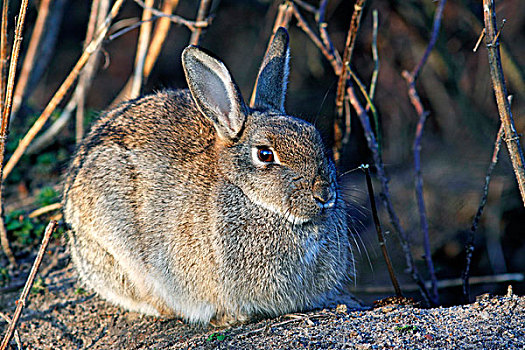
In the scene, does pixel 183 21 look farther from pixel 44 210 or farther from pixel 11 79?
pixel 44 210

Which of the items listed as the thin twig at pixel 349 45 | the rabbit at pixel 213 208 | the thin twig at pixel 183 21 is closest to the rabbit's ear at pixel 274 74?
the rabbit at pixel 213 208

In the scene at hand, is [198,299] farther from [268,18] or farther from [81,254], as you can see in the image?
[268,18]

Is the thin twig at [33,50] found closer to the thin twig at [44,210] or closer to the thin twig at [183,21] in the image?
the thin twig at [44,210]

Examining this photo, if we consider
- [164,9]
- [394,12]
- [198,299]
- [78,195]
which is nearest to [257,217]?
[198,299]

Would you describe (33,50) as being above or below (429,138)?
below

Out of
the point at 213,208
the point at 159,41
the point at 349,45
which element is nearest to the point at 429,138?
the point at 349,45

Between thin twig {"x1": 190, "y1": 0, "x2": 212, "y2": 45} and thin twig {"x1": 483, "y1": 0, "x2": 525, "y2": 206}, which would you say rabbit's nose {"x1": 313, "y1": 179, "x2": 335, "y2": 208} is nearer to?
thin twig {"x1": 483, "y1": 0, "x2": 525, "y2": 206}

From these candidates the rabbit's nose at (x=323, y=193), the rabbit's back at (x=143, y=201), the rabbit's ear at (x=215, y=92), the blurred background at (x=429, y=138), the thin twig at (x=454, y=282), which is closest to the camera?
the rabbit's nose at (x=323, y=193)
